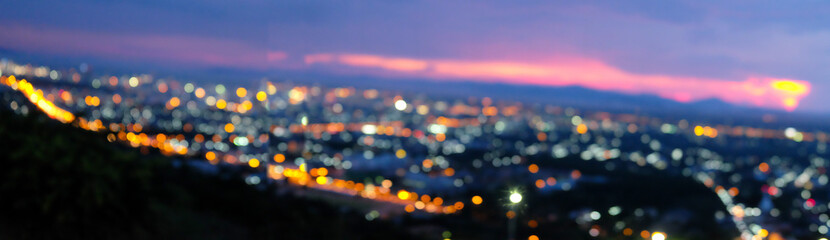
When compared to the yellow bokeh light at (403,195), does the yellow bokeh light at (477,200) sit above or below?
below

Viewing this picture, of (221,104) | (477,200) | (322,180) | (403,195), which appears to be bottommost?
(477,200)

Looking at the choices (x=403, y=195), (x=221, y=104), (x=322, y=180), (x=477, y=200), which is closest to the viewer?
(x=477, y=200)

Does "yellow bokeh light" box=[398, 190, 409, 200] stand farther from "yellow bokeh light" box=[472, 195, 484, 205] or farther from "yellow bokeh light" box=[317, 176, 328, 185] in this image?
"yellow bokeh light" box=[317, 176, 328, 185]

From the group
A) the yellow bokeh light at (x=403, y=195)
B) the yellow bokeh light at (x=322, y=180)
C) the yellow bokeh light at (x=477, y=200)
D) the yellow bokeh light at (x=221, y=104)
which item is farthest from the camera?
the yellow bokeh light at (x=221, y=104)

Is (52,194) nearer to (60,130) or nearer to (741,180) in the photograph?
(60,130)

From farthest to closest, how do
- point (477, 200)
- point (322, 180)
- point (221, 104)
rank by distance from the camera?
point (221, 104) → point (322, 180) → point (477, 200)

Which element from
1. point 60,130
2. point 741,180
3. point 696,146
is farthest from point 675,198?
point 696,146

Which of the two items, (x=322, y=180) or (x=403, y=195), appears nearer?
(x=403, y=195)

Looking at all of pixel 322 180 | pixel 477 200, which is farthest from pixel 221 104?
pixel 477 200

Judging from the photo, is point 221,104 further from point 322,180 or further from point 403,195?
point 403,195

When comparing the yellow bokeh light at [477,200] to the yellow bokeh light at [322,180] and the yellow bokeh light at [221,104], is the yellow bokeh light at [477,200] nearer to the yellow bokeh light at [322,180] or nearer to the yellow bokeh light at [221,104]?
the yellow bokeh light at [322,180]

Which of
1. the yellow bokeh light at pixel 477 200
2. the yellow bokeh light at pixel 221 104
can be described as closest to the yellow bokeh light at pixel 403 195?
the yellow bokeh light at pixel 477 200
